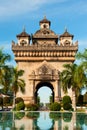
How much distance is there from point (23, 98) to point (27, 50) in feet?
31.3

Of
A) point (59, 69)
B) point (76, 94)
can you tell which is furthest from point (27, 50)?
point (76, 94)

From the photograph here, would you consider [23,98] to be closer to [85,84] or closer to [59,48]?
[59,48]

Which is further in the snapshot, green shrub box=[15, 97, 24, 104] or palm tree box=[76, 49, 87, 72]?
green shrub box=[15, 97, 24, 104]

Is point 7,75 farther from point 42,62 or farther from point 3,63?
point 42,62

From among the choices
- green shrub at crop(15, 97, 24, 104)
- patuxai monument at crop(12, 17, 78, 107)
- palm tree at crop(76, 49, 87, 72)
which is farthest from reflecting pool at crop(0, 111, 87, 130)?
patuxai monument at crop(12, 17, 78, 107)

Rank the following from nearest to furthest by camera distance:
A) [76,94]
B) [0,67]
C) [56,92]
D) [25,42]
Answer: [0,67] < [76,94] < [56,92] < [25,42]

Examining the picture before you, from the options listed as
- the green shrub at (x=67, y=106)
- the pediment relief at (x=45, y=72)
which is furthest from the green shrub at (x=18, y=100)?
the green shrub at (x=67, y=106)

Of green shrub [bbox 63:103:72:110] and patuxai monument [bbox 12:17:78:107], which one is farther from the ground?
patuxai monument [bbox 12:17:78:107]

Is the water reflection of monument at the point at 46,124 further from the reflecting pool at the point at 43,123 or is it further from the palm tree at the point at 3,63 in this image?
the palm tree at the point at 3,63

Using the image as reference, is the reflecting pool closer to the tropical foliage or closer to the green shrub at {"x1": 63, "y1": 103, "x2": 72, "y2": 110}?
the tropical foliage

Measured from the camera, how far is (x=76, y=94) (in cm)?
5762

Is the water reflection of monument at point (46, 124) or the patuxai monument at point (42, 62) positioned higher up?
the patuxai monument at point (42, 62)

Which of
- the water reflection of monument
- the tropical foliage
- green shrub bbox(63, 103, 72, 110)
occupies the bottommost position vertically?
the water reflection of monument

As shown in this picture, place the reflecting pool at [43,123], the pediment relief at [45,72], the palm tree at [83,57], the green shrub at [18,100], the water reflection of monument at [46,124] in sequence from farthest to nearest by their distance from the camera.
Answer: the pediment relief at [45,72] → the green shrub at [18,100] → the palm tree at [83,57] → the water reflection of monument at [46,124] → the reflecting pool at [43,123]
